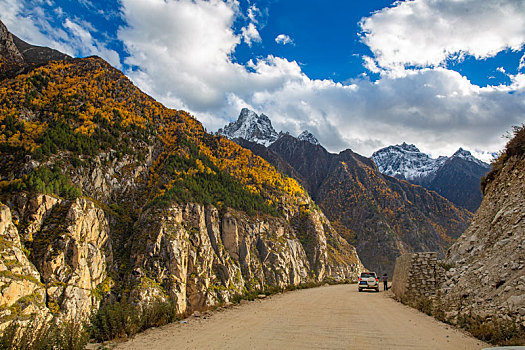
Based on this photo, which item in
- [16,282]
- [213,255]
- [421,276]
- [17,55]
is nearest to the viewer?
[421,276]

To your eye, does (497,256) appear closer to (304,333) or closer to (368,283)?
(304,333)

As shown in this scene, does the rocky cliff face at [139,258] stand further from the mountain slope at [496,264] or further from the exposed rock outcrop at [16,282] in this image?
the mountain slope at [496,264]

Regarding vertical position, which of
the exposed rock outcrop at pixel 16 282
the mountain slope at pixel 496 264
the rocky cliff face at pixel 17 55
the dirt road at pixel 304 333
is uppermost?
the rocky cliff face at pixel 17 55

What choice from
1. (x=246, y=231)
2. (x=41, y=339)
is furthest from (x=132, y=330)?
(x=246, y=231)

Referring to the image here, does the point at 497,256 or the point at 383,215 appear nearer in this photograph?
the point at 497,256

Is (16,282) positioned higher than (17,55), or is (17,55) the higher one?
(17,55)

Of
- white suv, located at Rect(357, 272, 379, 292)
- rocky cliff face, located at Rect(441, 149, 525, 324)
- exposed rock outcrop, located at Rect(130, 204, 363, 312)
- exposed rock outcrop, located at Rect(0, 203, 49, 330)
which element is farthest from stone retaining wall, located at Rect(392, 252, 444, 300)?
exposed rock outcrop, located at Rect(0, 203, 49, 330)

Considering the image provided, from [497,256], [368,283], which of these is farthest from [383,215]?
[497,256]

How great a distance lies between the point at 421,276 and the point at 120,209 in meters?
63.1

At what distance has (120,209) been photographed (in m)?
65.0

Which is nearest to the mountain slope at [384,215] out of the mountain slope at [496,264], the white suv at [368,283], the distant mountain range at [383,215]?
the distant mountain range at [383,215]

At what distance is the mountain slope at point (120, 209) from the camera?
4192cm

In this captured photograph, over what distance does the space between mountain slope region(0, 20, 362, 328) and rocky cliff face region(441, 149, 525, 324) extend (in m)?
25.1

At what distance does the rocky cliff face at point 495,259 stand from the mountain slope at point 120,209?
2506cm
